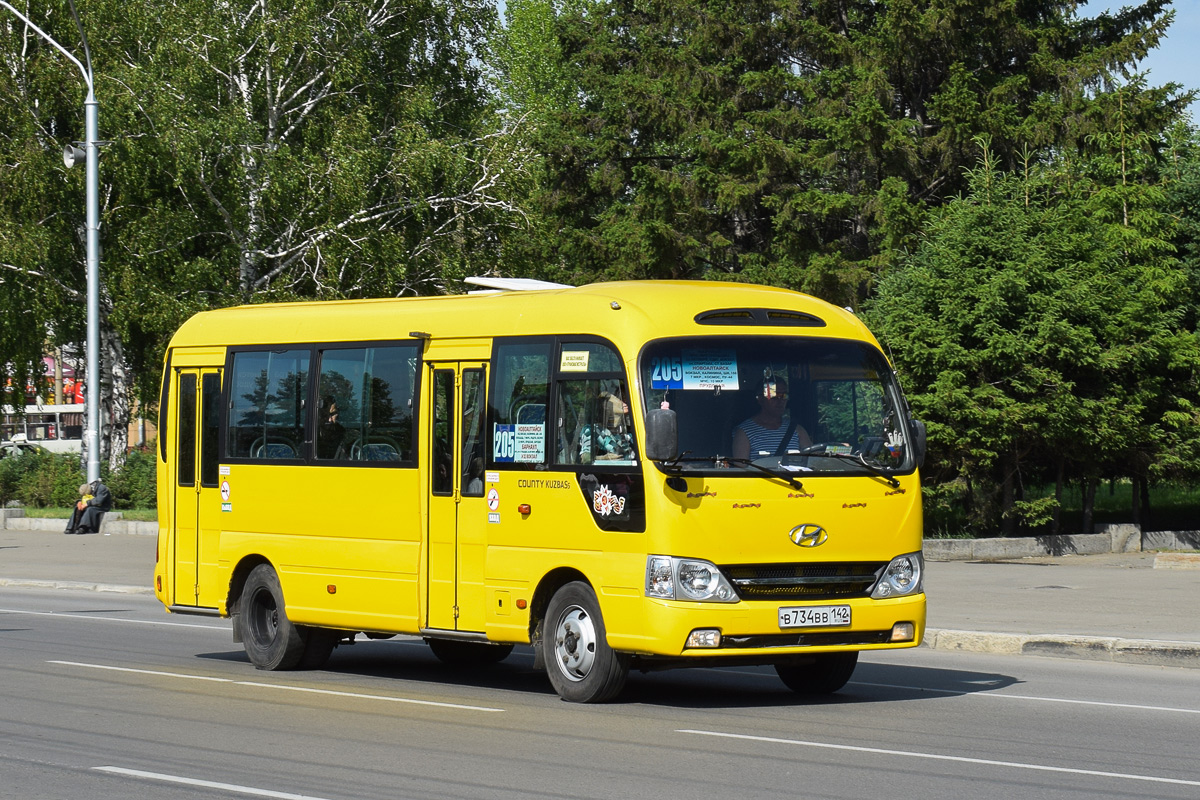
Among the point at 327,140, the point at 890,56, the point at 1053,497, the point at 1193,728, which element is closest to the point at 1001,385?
the point at 1053,497

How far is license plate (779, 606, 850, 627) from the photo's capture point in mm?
10898

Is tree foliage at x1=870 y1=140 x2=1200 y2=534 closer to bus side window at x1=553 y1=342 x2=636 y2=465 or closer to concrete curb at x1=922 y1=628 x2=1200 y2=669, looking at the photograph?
concrete curb at x1=922 y1=628 x2=1200 y2=669

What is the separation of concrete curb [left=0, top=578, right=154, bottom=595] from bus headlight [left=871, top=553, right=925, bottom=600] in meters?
13.5

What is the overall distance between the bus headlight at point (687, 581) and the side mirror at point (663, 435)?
67 cm

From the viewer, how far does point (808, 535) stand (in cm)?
1102

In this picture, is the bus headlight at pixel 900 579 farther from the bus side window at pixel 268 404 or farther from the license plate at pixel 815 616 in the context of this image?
the bus side window at pixel 268 404

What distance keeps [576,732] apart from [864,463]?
2815 mm

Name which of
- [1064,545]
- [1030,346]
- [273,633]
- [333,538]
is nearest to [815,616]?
Answer: [333,538]

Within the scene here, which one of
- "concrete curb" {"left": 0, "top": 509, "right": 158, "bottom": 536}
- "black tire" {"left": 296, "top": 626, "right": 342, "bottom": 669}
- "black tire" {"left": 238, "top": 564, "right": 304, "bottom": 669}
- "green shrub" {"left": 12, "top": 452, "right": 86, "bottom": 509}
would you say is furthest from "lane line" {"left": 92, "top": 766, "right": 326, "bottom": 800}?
"green shrub" {"left": 12, "top": 452, "right": 86, "bottom": 509}

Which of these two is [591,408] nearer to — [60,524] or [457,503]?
[457,503]

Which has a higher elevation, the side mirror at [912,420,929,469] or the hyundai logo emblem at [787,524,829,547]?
the side mirror at [912,420,929,469]

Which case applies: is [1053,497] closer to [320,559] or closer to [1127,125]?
[1127,125]

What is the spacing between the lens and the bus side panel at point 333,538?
42.2ft

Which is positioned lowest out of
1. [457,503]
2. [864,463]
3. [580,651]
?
[580,651]
